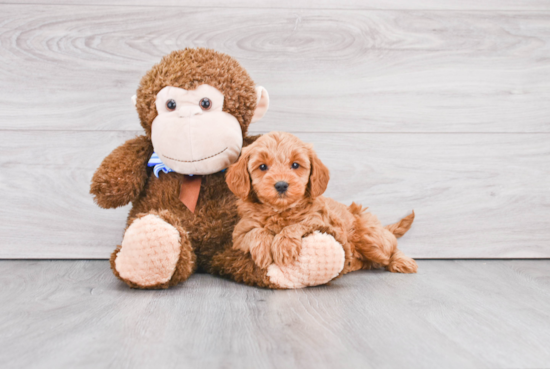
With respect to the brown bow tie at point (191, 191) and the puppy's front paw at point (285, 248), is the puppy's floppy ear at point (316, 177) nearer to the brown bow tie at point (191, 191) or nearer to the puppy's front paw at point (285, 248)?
the puppy's front paw at point (285, 248)

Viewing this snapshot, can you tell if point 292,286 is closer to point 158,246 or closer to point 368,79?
point 158,246

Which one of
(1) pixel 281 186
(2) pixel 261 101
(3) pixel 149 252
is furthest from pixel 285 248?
(2) pixel 261 101

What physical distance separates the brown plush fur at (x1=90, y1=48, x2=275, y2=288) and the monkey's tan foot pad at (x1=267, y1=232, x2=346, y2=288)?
1.2 inches

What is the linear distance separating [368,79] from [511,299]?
0.68 meters

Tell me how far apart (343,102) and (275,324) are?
0.74 meters

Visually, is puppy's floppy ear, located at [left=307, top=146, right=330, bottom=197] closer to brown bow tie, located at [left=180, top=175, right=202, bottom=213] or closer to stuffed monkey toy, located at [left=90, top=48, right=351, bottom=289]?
stuffed monkey toy, located at [left=90, top=48, right=351, bottom=289]

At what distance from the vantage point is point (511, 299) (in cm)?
87

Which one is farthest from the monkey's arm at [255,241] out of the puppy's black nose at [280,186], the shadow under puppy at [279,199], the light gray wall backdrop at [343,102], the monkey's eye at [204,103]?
the light gray wall backdrop at [343,102]

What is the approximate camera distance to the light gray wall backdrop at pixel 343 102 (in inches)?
46.9

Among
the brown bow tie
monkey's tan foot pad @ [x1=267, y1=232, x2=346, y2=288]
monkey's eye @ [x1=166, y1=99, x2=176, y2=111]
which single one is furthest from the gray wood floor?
monkey's eye @ [x1=166, y1=99, x2=176, y2=111]

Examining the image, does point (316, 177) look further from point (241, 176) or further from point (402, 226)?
point (402, 226)

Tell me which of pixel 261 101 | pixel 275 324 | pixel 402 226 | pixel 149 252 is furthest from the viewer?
pixel 402 226

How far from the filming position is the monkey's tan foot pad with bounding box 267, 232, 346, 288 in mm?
840

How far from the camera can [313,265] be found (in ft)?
2.77
